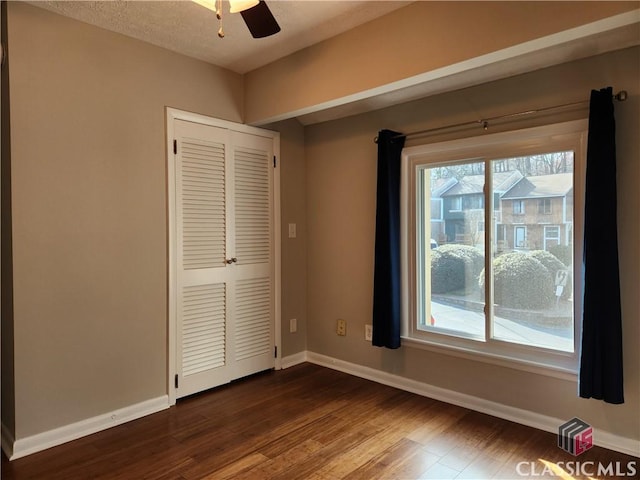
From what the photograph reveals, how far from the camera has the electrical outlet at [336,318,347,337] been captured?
3680 mm

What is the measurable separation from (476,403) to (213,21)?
3000 millimetres

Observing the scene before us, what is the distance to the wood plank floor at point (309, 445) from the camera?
2.20m

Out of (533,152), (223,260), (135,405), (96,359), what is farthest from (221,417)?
(533,152)

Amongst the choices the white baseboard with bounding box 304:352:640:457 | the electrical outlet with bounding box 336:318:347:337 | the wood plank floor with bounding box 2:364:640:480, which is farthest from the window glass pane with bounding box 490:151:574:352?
the electrical outlet with bounding box 336:318:347:337

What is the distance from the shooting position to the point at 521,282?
275cm

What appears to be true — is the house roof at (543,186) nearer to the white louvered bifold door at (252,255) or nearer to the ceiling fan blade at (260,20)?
the ceiling fan blade at (260,20)

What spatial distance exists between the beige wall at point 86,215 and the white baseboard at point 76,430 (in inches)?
1.6

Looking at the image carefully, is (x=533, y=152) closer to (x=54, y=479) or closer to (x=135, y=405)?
(x=135, y=405)

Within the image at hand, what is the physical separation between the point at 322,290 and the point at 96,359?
1893mm

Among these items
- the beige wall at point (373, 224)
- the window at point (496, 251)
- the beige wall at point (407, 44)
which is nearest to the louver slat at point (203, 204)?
the beige wall at point (407, 44)

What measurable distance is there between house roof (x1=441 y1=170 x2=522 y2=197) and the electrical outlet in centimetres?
139

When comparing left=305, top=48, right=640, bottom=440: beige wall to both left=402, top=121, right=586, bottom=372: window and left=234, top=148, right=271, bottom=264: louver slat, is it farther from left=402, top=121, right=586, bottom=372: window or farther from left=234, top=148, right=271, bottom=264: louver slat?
left=234, top=148, right=271, bottom=264: louver slat

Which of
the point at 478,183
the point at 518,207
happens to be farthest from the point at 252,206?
the point at 518,207

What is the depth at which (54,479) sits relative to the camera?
2.13 m
